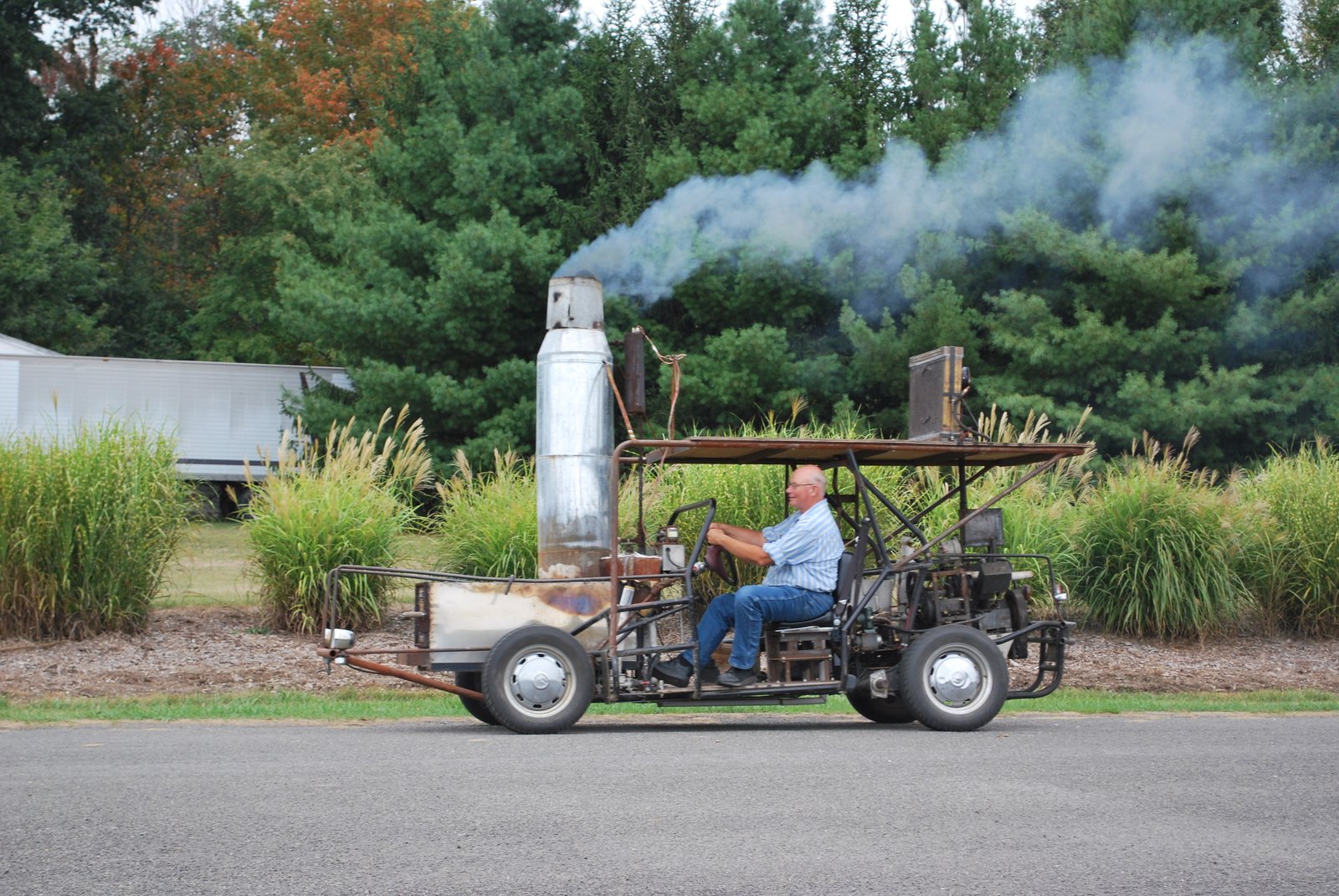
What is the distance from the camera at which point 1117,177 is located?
23328mm

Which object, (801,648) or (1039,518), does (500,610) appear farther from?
(1039,518)

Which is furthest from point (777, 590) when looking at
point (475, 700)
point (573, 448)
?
point (573, 448)

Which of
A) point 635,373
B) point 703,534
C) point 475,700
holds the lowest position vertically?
point 475,700

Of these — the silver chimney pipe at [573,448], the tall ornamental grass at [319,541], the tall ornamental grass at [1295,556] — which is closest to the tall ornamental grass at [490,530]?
the tall ornamental grass at [319,541]

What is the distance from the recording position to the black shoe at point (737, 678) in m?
9.30

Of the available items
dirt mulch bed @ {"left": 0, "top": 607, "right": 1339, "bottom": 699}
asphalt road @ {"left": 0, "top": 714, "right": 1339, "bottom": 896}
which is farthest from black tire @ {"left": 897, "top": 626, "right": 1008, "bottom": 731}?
dirt mulch bed @ {"left": 0, "top": 607, "right": 1339, "bottom": 699}

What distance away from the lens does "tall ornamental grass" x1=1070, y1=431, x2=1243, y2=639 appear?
15359 millimetres

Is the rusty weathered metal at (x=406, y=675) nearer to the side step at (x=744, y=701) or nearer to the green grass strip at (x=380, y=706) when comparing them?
the side step at (x=744, y=701)

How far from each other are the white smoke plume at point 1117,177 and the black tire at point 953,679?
42.6 feet

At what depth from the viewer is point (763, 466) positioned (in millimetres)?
15203

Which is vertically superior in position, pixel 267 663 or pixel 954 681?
pixel 954 681

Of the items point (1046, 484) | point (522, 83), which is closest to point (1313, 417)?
point (1046, 484)

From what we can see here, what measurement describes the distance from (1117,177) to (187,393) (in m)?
19.4

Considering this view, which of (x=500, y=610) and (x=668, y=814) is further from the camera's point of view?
(x=500, y=610)
